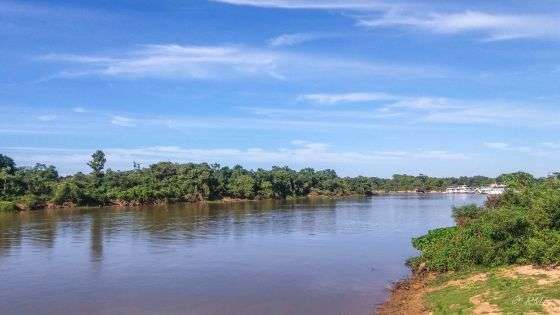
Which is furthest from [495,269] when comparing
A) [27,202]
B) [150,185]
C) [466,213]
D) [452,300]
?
[150,185]

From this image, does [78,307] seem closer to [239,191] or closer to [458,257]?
[458,257]

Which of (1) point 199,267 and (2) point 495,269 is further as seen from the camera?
(1) point 199,267

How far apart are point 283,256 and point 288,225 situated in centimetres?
2027

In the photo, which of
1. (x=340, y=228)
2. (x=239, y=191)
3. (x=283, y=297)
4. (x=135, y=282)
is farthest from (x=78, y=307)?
(x=239, y=191)

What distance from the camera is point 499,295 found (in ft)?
61.4

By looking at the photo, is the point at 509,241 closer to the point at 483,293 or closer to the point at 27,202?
the point at 483,293

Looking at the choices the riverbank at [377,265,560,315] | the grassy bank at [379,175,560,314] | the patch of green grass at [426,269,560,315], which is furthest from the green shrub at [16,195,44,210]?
the patch of green grass at [426,269,560,315]

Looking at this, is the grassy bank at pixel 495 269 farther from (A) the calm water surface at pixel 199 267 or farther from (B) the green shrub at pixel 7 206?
(B) the green shrub at pixel 7 206

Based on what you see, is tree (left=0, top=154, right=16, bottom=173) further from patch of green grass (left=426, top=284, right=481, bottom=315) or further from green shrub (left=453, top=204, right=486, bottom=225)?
patch of green grass (left=426, top=284, right=481, bottom=315)

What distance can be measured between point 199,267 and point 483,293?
1728 centimetres

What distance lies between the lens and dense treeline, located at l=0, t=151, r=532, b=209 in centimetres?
8131

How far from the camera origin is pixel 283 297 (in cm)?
2458

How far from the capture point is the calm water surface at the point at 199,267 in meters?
23.6

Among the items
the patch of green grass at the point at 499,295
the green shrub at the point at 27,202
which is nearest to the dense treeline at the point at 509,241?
the patch of green grass at the point at 499,295
